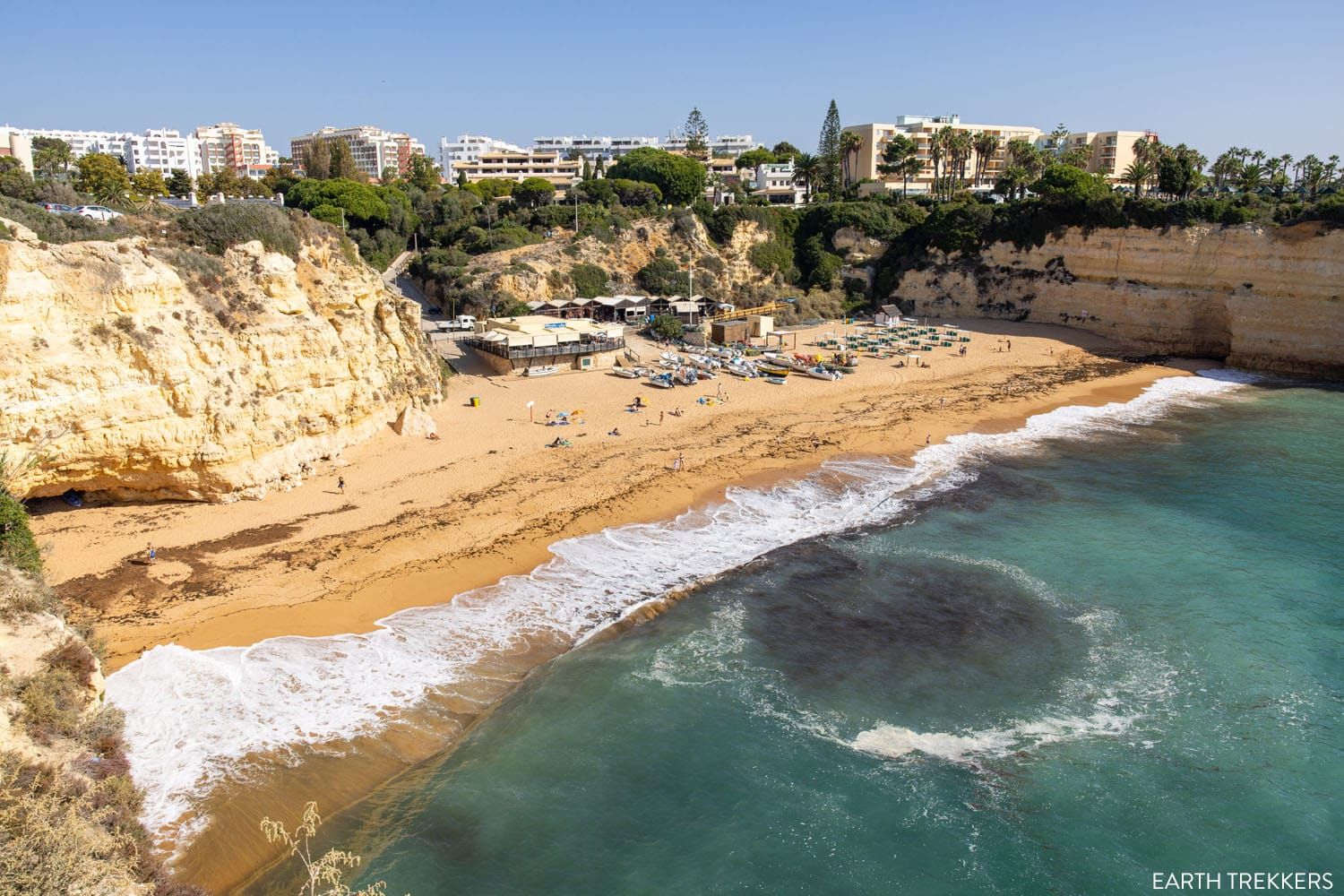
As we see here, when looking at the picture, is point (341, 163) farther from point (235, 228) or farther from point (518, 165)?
point (235, 228)

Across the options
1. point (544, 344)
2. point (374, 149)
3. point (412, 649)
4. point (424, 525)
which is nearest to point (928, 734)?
→ point (412, 649)

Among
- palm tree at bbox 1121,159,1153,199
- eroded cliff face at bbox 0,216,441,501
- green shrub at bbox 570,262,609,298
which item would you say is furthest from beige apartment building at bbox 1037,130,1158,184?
eroded cliff face at bbox 0,216,441,501

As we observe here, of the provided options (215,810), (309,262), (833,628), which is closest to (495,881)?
(215,810)

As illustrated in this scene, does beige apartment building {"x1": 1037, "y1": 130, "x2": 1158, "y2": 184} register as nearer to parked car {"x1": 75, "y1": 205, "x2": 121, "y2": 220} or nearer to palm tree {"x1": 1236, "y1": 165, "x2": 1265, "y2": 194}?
palm tree {"x1": 1236, "y1": 165, "x2": 1265, "y2": 194}

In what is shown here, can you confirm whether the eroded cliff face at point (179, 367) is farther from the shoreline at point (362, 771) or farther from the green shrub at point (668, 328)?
the green shrub at point (668, 328)

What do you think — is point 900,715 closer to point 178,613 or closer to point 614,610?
point 614,610

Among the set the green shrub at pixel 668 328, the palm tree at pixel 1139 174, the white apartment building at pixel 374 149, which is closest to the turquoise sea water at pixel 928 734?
the green shrub at pixel 668 328
